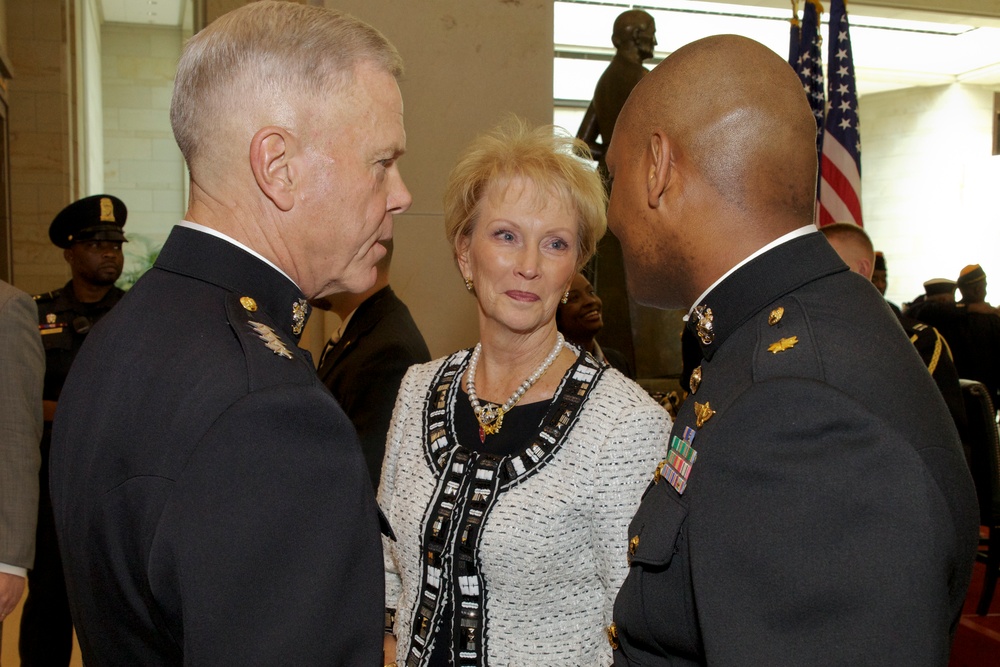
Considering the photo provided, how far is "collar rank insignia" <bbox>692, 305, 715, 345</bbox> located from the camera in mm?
1242

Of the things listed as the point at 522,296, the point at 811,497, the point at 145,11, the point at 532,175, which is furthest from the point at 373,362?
the point at 145,11

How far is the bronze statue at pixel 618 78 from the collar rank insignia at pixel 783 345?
3252 mm

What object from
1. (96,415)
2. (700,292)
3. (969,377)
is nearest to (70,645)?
(96,415)

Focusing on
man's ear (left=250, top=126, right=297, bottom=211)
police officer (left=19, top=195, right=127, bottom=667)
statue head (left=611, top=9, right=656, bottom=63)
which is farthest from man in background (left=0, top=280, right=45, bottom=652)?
statue head (left=611, top=9, right=656, bottom=63)

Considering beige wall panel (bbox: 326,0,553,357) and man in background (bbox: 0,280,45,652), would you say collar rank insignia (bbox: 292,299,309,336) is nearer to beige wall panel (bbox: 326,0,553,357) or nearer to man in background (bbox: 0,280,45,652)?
man in background (bbox: 0,280,45,652)

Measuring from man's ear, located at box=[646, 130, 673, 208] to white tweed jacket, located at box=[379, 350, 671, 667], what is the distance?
1.97 ft

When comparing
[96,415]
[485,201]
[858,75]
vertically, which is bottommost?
[96,415]

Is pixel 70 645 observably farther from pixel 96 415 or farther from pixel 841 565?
pixel 841 565

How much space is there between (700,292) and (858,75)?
12.9m

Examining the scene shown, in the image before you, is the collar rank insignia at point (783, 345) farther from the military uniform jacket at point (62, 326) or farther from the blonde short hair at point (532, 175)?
the military uniform jacket at point (62, 326)

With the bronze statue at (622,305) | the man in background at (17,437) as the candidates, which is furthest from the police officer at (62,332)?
the bronze statue at (622,305)

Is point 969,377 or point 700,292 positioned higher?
point 700,292

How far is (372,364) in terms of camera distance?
2475 millimetres

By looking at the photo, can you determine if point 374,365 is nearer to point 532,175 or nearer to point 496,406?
point 496,406
